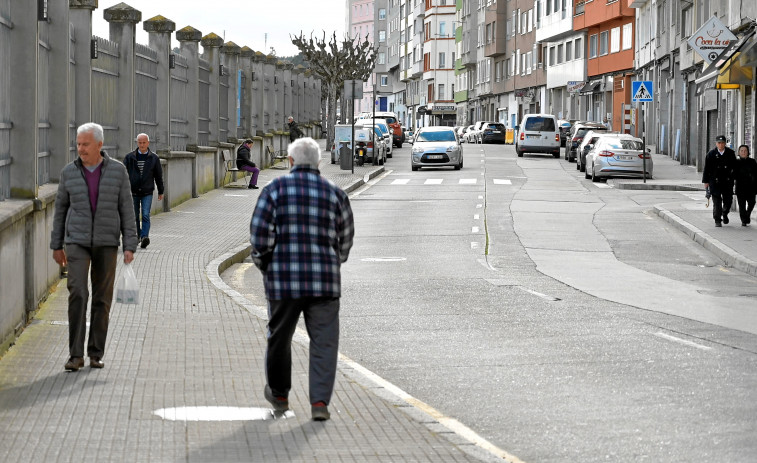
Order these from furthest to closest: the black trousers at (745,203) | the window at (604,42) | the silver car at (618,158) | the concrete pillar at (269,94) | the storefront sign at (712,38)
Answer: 1. the window at (604,42)
2. the concrete pillar at (269,94)
3. the silver car at (618,158)
4. the storefront sign at (712,38)
5. the black trousers at (745,203)

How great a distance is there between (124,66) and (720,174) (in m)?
10.8

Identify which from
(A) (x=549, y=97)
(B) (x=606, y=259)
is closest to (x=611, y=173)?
(B) (x=606, y=259)

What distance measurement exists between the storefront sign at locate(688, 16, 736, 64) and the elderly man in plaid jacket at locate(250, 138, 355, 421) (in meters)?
22.3

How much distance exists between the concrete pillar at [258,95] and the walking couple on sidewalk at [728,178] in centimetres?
1929

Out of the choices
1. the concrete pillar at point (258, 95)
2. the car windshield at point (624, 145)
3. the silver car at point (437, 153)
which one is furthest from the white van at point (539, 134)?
the concrete pillar at point (258, 95)

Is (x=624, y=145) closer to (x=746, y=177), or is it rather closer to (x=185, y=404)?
(x=746, y=177)

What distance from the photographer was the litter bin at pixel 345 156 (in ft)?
143

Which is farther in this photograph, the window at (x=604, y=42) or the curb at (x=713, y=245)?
the window at (x=604, y=42)

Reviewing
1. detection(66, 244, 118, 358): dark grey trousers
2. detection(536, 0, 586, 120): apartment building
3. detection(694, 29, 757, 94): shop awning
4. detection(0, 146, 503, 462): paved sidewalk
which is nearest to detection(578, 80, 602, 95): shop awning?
detection(536, 0, 586, 120): apartment building

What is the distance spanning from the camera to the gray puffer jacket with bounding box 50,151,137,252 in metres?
9.40

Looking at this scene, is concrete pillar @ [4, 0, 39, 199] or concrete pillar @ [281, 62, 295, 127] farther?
concrete pillar @ [281, 62, 295, 127]

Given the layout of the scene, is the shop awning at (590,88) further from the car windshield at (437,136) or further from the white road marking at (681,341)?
the white road marking at (681,341)

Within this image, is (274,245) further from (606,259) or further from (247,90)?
(247,90)

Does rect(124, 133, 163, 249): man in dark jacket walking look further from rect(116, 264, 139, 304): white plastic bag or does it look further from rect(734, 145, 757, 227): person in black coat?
rect(734, 145, 757, 227): person in black coat
